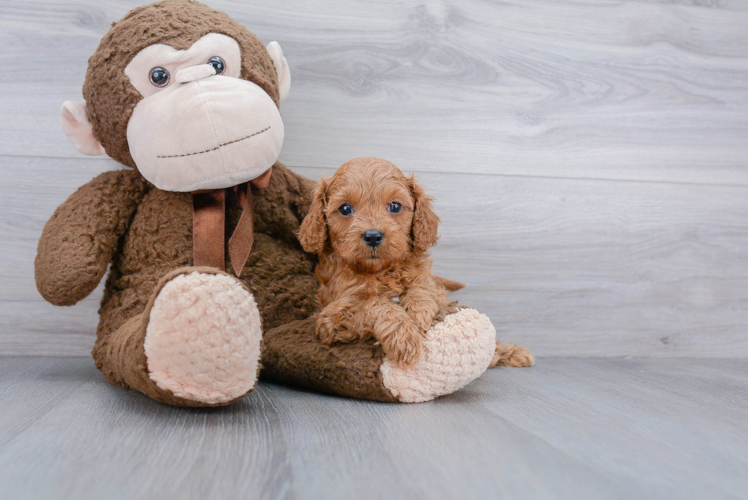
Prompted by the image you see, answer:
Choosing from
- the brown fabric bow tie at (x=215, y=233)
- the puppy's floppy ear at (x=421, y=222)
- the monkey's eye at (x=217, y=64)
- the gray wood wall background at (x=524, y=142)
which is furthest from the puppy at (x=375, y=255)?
the gray wood wall background at (x=524, y=142)

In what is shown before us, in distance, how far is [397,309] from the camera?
0.90 metres

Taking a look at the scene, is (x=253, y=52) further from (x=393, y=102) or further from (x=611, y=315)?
(x=611, y=315)

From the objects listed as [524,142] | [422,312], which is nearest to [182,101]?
[422,312]

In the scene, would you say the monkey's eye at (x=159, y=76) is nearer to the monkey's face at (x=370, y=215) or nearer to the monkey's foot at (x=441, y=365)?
the monkey's face at (x=370, y=215)

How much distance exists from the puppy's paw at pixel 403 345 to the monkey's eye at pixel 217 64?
551 mm

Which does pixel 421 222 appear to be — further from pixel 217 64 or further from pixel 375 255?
pixel 217 64

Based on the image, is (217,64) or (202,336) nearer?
(202,336)

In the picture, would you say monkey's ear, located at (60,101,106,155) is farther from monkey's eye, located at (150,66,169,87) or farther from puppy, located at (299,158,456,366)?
puppy, located at (299,158,456,366)

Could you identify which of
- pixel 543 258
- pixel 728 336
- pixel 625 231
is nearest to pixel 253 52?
pixel 543 258

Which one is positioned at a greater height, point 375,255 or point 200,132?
point 200,132

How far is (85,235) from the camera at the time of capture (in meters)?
0.98

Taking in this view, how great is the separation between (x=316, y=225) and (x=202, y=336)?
0.33 m

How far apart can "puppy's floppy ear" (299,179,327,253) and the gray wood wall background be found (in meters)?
0.35

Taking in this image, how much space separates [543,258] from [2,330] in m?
1.34
